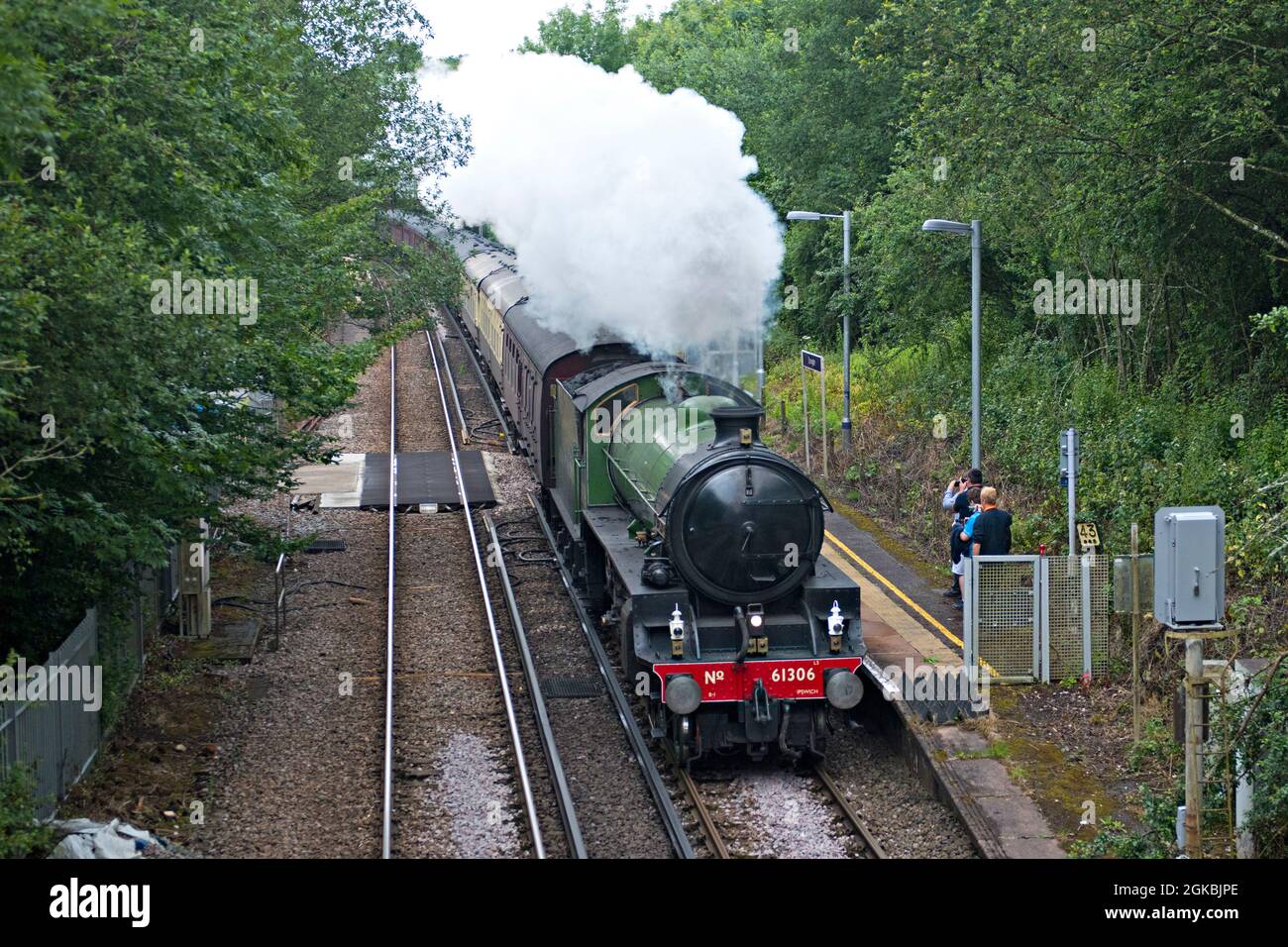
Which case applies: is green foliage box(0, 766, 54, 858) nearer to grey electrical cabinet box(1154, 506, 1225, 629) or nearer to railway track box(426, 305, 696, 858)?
railway track box(426, 305, 696, 858)

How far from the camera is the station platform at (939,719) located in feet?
32.3

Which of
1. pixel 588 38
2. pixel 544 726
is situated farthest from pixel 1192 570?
pixel 588 38

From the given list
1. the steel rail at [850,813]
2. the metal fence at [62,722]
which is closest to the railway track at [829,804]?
the steel rail at [850,813]

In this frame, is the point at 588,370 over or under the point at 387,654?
over

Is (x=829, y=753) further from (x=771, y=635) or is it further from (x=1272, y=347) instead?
(x=1272, y=347)

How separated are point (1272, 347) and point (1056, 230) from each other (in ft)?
15.9

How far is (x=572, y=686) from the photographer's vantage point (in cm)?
1350

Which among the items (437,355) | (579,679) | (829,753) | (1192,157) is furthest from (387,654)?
(437,355)

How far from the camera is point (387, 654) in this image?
47.2 ft

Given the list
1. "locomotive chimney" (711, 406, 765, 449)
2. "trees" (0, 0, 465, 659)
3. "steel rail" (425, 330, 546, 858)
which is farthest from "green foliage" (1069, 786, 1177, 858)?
"trees" (0, 0, 465, 659)

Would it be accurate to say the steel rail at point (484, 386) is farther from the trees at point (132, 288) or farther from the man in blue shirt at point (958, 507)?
the man in blue shirt at point (958, 507)

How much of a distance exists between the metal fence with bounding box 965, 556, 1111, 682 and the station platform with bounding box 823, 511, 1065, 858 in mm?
532

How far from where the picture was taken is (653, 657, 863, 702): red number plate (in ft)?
36.0

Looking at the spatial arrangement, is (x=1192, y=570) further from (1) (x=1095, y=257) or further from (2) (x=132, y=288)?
(1) (x=1095, y=257)
